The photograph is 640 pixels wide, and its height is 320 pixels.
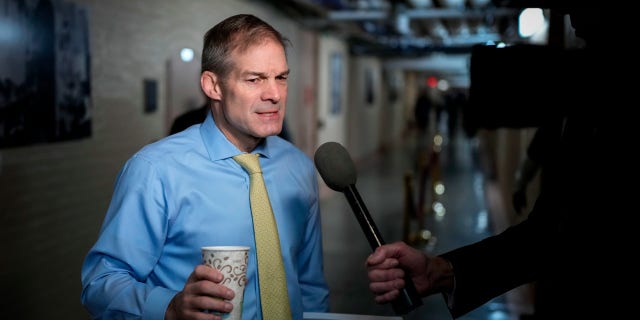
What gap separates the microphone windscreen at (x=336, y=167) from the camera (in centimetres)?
166

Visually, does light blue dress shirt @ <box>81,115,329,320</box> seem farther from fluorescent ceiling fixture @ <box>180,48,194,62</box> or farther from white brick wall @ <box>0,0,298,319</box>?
fluorescent ceiling fixture @ <box>180,48,194,62</box>

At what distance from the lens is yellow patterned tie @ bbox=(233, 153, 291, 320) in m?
1.77

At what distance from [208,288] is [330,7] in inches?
388

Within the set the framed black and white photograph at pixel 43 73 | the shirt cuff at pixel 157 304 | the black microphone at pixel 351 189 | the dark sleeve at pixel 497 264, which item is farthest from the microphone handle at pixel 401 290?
the framed black and white photograph at pixel 43 73

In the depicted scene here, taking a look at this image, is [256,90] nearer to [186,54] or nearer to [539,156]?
[539,156]

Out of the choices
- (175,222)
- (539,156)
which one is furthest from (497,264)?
(539,156)

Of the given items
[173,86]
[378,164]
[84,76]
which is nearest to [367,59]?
[378,164]

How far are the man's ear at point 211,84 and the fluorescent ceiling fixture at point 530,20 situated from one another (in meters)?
3.66

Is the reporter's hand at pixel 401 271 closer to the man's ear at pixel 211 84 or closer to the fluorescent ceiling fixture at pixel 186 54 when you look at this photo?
the man's ear at pixel 211 84

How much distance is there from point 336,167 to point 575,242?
59 centimetres

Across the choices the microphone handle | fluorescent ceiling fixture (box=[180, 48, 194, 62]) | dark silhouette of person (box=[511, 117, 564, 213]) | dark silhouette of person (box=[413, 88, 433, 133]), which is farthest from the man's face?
dark silhouette of person (box=[413, 88, 433, 133])

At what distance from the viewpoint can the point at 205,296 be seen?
1.31 metres

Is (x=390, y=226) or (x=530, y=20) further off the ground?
(x=530, y=20)

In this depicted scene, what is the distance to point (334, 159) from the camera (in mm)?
1702
